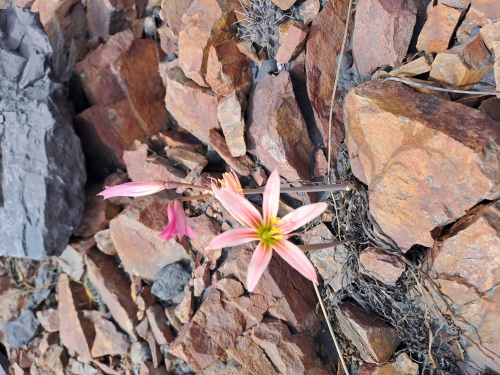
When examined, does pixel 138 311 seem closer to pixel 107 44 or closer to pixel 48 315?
pixel 48 315

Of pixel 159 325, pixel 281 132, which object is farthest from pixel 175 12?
pixel 159 325

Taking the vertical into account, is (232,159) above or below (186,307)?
above

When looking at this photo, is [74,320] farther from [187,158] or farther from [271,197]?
[271,197]

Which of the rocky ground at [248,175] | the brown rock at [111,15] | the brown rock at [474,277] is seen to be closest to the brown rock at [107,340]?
the rocky ground at [248,175]

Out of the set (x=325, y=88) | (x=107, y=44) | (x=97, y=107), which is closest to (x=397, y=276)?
(x=325, y=88)

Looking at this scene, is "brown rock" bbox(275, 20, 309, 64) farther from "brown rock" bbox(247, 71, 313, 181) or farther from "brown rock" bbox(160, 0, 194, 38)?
"brown rock" bbox(160, 0, 194, 38)

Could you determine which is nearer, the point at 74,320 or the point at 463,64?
the point at 463,64
